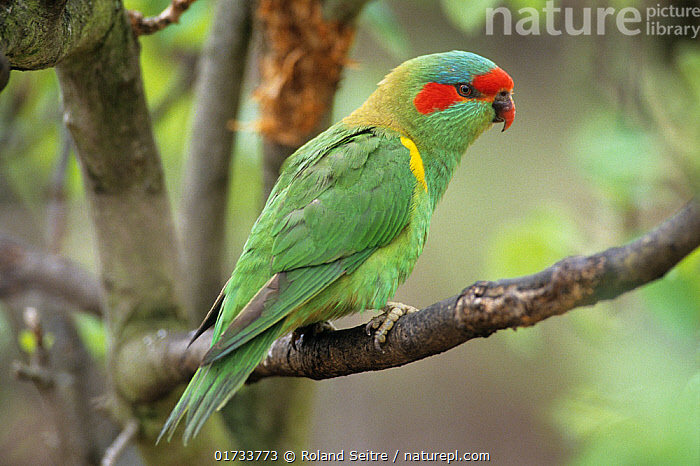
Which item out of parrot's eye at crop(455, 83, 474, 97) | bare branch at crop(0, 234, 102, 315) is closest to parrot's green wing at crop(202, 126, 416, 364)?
parrot's eye at crop(455, 83, 474, 97)

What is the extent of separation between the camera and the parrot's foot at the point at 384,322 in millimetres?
1976

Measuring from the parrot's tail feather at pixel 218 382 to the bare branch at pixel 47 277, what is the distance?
1829 mm

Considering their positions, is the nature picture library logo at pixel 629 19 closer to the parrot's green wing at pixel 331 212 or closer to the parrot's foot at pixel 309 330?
the parrot's green wing at pixel 331 212

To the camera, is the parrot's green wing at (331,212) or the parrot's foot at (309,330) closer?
the parrot's green wing at (331,212)

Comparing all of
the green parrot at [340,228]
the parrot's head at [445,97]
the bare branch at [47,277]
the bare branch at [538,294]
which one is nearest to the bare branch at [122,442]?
the green parrot at [340,228]

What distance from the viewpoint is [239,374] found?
1998 millimetres

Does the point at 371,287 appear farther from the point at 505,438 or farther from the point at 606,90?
the point at 505,438

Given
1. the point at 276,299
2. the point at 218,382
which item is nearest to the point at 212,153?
the point at 276,299

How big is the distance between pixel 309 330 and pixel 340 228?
0.42m

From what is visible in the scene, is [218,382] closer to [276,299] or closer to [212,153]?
[276,299]

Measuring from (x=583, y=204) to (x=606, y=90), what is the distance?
91.5 inches

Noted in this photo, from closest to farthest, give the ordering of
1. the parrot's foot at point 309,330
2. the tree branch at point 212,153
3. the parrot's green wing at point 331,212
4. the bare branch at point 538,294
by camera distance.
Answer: the bare branch at point 538,294
the parrot's green wing at point 331,212
the parrot's foot at point 309,330
the tree branch at point 212,153

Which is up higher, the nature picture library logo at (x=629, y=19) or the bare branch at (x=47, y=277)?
the nature picture library logo at (x=629, y=19)

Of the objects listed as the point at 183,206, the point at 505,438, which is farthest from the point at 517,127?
the point at 183,206
